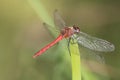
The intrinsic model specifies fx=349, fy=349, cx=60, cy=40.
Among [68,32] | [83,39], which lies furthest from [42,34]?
[83,39]

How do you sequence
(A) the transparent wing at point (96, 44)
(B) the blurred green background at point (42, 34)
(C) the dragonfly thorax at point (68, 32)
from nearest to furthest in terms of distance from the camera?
(A) the transparent wing at point (96, 44) → (C) the dragonfly thorax at point (68, 32) → (B) the blurred green background at point (42, 34)

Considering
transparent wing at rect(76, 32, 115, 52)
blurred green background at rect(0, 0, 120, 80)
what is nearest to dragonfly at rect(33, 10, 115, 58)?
transparent wing at rect(76, 32, 115, 52)

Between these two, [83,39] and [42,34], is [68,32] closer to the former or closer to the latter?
[83,39]

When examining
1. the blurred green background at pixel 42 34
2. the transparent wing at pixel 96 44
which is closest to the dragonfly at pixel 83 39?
the transparent wing at pixel 96 44

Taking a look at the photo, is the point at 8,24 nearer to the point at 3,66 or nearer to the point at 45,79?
the point at 3,66

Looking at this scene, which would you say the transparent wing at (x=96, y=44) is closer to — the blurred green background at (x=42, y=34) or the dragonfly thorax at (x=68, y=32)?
the dragonfly thorax at (x=68, y=32)

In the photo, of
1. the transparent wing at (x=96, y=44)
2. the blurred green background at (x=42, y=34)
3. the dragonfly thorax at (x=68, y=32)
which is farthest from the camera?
the blurred green background at (x=42, y=34)
